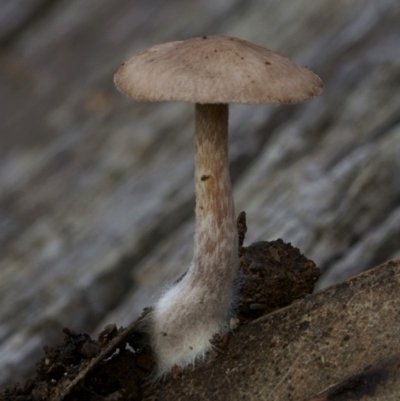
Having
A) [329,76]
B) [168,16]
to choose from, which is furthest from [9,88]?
[329,76]

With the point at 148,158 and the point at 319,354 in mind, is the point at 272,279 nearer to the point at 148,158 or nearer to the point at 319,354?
the point at 319,354

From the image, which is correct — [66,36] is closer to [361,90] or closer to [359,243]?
[361,90]

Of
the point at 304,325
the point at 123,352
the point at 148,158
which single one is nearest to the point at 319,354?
the point at 304,325

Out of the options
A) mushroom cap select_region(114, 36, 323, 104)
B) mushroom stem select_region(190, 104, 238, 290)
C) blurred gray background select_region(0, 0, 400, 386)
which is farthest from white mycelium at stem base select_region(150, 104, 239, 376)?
blurred gray background select_region(0, 0, 400, 386)

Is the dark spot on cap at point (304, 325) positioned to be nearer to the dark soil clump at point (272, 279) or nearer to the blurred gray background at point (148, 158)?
the dark soil clump at point (272, 279)

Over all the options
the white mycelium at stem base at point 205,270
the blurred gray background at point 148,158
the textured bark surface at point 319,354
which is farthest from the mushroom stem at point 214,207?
the blurred gray background at point 148,158

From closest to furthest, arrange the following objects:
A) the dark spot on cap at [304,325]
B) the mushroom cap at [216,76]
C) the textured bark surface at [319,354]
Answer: the mushroom cap at [216,76] → the textured bark surface at [319,354] → the dark spot on cap at [304,325]
